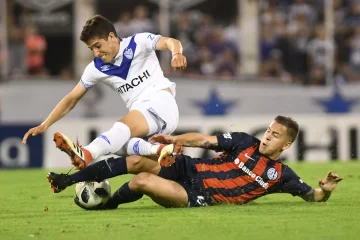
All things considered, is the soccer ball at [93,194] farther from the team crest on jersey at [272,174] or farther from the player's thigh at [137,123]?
the team crest on jersey at [272,174]

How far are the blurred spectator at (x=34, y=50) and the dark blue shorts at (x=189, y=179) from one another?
9.33m

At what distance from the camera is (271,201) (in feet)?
28.9

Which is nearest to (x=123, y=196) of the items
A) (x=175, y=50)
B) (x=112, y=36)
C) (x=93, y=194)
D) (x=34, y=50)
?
Answer: (x=93, y=194)

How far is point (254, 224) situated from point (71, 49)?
10.6 m

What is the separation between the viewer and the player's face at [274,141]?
7844 millimetres

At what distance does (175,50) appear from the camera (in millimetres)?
7789

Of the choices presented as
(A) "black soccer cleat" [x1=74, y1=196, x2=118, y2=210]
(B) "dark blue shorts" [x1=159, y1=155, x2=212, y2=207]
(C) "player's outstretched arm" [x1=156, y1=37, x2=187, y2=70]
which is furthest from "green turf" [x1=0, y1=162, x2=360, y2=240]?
(C) "player's outstretched arm" [x1=156, y1=37, x2=187, y2=70]

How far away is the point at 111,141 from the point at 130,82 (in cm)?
91

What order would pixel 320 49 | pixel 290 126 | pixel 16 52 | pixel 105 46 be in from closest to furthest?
pixel 290 126 < pixel 105 46 < pixel 16 52 < pixel 320 49

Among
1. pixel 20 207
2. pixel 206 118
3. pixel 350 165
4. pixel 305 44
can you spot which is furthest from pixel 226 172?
pixel 305 44

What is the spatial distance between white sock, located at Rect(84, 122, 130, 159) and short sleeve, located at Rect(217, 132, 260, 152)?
819 mm

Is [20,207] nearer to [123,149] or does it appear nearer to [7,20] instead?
[123,149]

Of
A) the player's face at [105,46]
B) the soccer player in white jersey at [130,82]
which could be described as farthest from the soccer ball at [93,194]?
the player's face at [105,46]

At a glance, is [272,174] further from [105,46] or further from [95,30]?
[95,30]
